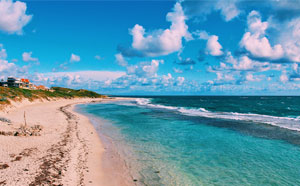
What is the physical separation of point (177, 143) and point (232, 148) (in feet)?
17.3

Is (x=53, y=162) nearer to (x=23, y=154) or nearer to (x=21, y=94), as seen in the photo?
(x=23, y=154)

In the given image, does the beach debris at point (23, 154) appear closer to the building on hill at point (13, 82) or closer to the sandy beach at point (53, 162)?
the sandy beach at point (53, 162)

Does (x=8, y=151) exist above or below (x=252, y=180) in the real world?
above

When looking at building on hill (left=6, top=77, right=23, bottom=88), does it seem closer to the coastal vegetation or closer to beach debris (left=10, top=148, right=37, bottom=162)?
the coastal vegetation

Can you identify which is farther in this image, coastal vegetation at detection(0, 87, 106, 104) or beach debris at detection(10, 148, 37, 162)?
coastal vegetation at detection(0, 87, 106, 104)

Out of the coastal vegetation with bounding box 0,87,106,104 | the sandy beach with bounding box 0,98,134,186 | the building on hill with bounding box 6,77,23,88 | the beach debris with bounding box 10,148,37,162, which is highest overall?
the building on hill with bounding box 6,77,23,88

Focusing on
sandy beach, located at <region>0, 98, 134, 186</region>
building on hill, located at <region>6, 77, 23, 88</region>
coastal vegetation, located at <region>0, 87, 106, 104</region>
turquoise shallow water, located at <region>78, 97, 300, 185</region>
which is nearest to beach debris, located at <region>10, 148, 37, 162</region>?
sandy beach, located at <region>0, 98, 134, 186</region>

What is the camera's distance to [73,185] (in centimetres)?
903

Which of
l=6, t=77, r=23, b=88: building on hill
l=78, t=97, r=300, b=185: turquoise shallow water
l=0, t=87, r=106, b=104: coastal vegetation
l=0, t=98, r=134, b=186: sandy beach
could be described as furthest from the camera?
l=6, t=77, r=23, b=88: building on hill

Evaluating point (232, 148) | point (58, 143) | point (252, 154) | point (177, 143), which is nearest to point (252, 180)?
point (252, 154)

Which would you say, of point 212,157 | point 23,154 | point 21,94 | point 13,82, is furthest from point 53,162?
point 13,82

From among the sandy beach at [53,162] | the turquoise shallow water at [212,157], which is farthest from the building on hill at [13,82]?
the turquoise shallow water at [212,157]

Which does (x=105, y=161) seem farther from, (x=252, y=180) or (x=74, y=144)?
(x=252, y=180)

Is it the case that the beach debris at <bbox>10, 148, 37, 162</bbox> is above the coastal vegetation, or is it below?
below
